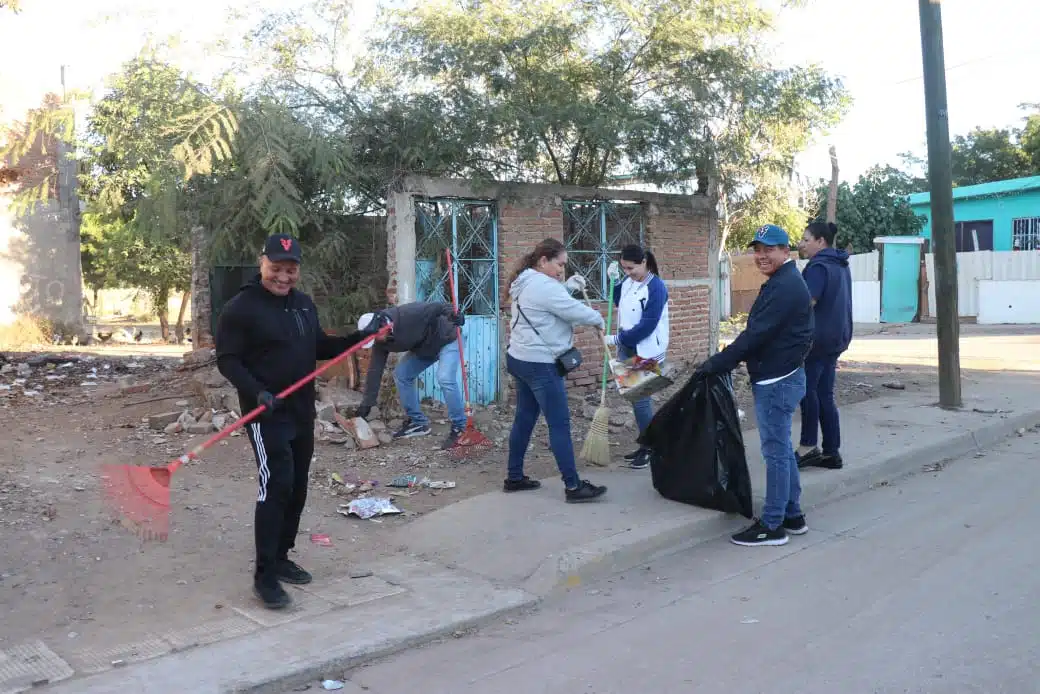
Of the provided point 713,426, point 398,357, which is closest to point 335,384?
point 398,357

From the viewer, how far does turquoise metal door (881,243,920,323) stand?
2370 centimetres

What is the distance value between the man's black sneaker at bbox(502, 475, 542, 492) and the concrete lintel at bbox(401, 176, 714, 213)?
3.55 m

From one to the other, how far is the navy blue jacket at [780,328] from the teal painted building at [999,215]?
20.8 metres

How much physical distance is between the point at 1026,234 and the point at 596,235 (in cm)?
1927

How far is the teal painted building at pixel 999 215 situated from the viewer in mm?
24188

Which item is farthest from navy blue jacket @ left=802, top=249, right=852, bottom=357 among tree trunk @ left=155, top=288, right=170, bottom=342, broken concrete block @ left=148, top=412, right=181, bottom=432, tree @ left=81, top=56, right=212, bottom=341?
tree trunk @ left=155, top=288, right=170, bottom=342

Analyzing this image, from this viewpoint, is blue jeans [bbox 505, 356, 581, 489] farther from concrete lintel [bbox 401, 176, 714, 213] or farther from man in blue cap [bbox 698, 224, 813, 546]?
concrete lintel [bbox 401, 176, 714, 213]

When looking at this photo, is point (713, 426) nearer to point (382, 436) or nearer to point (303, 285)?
point (382, 436)

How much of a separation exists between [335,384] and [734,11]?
608cm

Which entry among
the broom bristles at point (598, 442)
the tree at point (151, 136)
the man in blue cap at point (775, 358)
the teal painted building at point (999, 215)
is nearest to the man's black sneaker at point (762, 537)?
the man in blue cap at point (775, 358)

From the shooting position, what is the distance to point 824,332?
6555 mm

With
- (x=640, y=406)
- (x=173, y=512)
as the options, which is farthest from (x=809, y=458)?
(x=173, y=512)

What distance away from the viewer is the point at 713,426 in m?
5.54

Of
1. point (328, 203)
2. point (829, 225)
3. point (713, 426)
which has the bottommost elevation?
point (713, 426)
